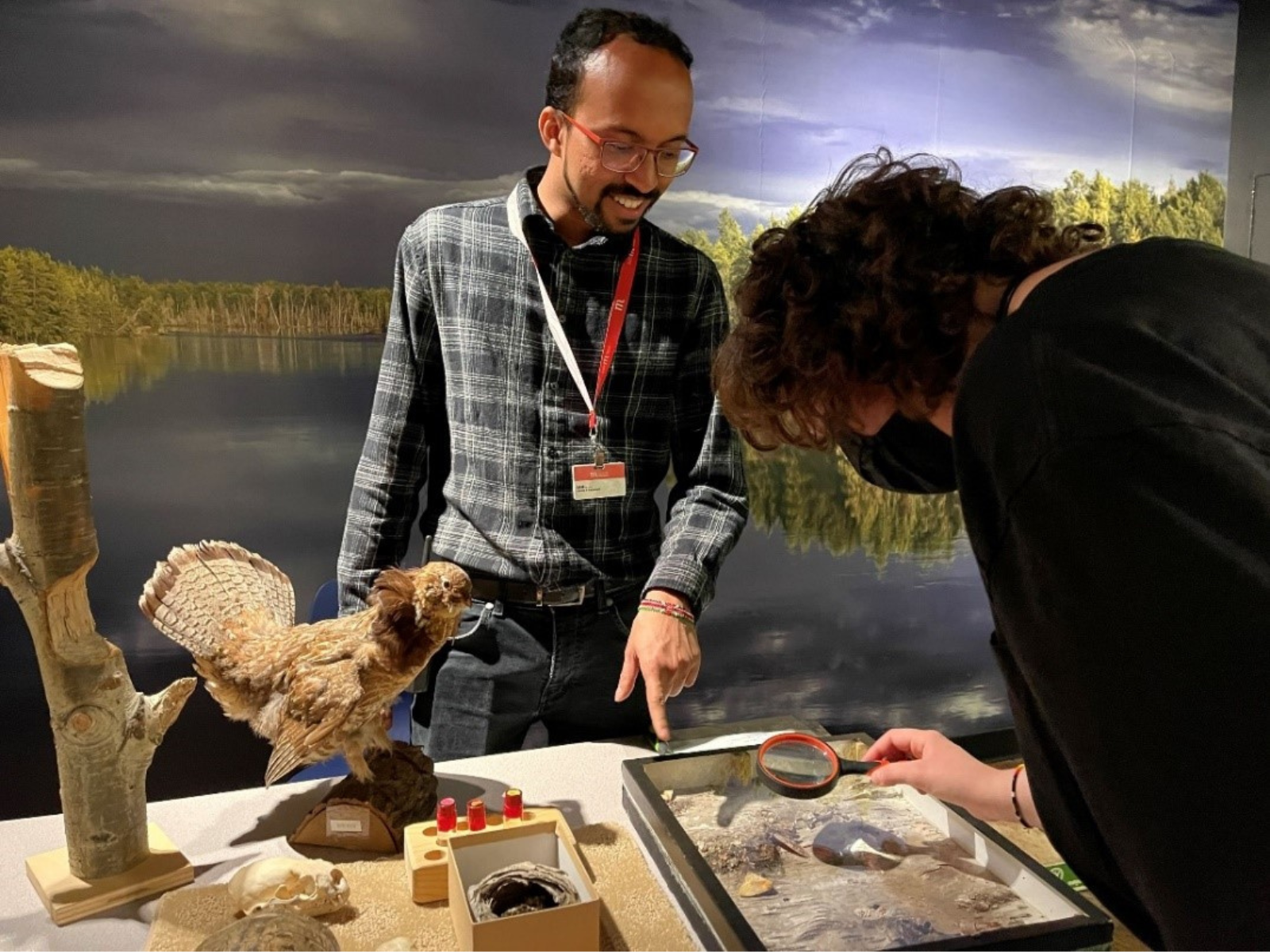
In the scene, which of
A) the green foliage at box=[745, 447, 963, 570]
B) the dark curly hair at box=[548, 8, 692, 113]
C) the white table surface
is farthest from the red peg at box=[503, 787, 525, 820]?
the green foliage at box=[745, 447, 963, 570]

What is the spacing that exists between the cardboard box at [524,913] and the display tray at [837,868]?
0.15 metres

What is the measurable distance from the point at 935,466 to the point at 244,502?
79.2 inches

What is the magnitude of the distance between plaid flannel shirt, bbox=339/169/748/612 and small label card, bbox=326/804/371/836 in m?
0.53

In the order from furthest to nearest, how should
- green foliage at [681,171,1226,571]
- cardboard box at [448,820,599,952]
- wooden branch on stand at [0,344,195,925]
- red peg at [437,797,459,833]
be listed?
green foliage at [681,171,1226,571]
red peg at [437,797,459,833]
wooden branch on stand at [0,344,195,925]
cardboard box at [448,820,599,952]

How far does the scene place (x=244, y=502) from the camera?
8.72 feet

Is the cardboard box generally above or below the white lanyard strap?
below

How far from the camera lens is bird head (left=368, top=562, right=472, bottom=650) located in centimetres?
149

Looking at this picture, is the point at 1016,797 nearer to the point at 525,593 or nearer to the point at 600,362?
the point at 525,593

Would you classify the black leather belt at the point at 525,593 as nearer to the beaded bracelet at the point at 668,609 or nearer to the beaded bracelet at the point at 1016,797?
the beaded bracelet at the point at 668,609

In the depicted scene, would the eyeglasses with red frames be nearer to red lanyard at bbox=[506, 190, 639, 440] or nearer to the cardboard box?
red lanyard at bbox=[506, 190, 639, 440]

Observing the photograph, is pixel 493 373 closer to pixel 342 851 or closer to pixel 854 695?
pixel 342 851

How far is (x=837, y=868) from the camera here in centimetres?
137

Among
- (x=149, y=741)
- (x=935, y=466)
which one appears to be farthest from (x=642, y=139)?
(x=149, y=741)

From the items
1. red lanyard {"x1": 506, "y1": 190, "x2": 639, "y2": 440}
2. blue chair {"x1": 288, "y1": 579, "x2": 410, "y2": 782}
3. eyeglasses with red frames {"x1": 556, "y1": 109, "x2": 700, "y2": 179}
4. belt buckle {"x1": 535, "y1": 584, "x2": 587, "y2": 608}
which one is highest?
eyeglasses with red frames {"x1": 556, "y1": 109, "x2": 700, "y2": 179}
